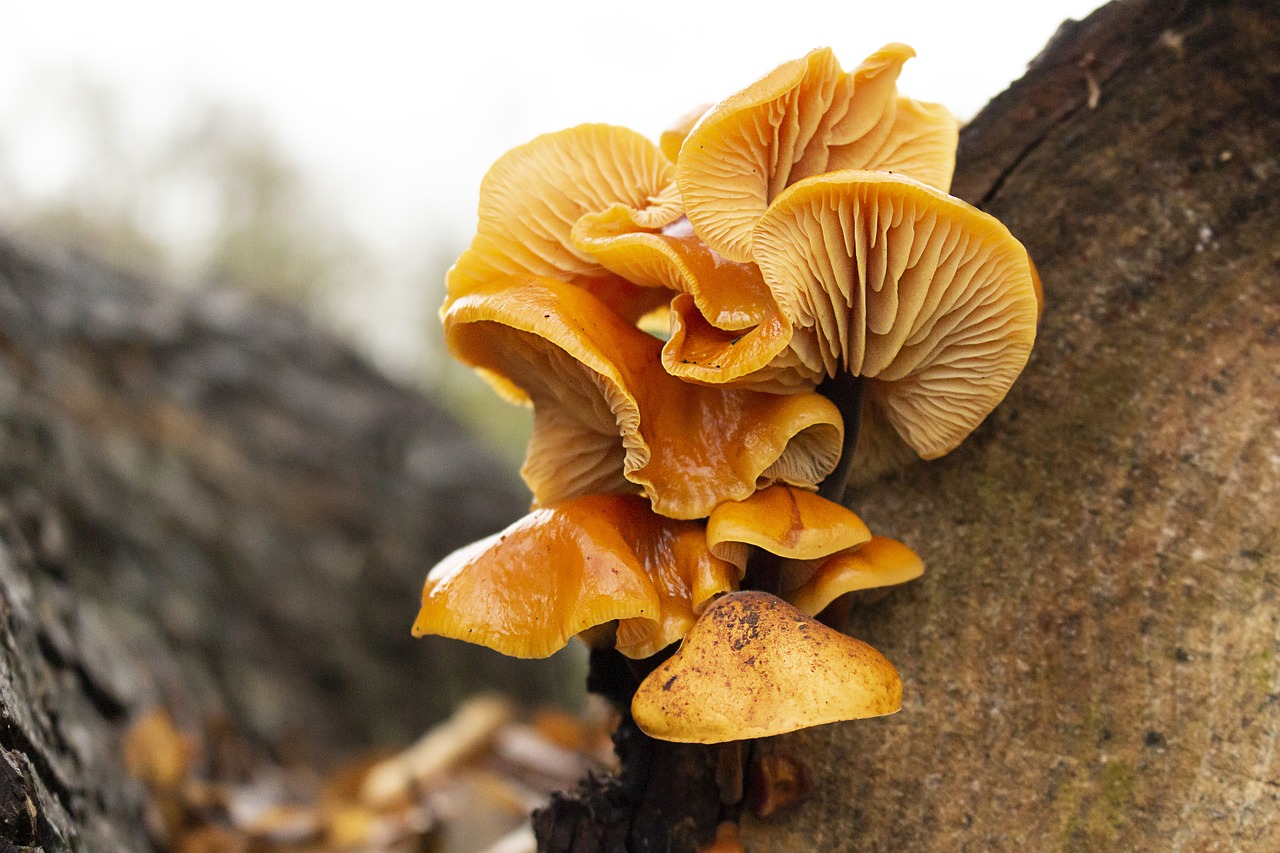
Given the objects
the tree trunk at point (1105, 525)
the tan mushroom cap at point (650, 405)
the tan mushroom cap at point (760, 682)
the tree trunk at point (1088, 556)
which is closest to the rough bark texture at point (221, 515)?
the tree trunk at point (1088, 556)

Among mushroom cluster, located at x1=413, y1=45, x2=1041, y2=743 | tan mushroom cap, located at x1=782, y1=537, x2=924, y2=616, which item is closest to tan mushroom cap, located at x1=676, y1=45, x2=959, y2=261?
mushroom cluster, located at x1=413, y1=45, x2=1041, y2=743

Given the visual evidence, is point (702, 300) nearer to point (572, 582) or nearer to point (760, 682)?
point (572, 582)

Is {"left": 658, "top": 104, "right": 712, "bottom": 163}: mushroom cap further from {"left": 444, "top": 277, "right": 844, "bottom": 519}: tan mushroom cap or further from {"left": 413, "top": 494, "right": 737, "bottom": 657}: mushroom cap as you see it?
{"left": 413, "top": 494, "right": 737, "bottom": 657}: mushroom cap

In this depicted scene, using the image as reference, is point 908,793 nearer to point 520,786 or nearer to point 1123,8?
point 1123,8

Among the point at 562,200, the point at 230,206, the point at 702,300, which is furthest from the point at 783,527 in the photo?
the point at 230,206

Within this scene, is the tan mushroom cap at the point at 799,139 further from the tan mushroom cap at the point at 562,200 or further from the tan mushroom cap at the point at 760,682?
the tan mushroom cap at the point at 760,682
